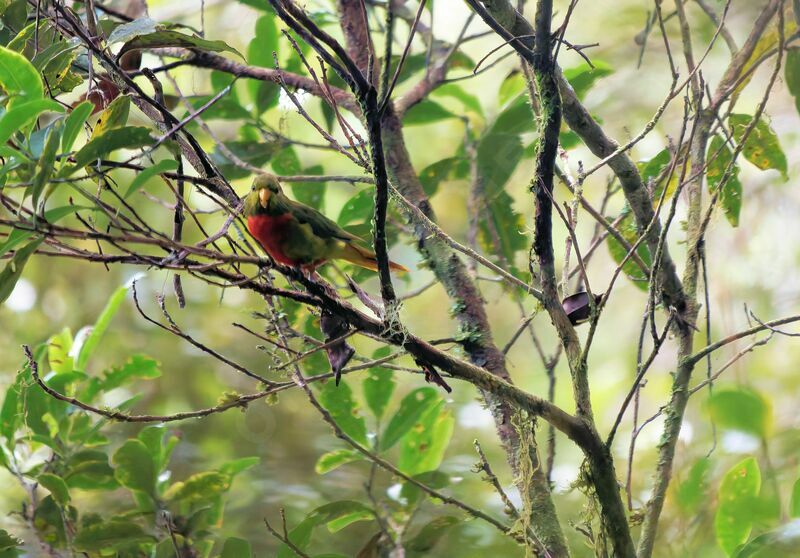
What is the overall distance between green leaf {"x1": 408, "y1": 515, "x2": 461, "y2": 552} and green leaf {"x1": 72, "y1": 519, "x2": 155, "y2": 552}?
23.4 inches

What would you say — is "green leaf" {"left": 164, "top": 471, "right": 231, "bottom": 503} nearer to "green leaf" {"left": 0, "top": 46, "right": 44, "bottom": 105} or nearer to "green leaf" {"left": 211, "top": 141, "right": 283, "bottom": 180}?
"green leaf" {"left": 211, "top": 141, "right": 283, "bottom": 180}

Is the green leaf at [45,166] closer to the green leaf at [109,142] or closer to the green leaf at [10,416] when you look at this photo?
the green leaf at [109,142]

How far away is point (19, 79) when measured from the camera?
1.15 m

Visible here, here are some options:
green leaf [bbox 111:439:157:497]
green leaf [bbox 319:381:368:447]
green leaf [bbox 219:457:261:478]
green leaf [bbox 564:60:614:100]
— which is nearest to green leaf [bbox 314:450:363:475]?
green leaf [bbox 319:381:368:447]

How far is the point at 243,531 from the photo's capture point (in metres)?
2.33

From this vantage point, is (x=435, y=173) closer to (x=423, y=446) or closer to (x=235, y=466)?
(x=423, y=446)

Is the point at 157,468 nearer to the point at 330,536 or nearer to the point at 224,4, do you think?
the point at 330,536

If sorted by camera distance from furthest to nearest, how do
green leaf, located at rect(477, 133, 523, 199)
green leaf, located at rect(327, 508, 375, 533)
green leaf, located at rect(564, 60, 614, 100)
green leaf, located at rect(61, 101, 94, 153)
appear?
green leaf, located at rect(477, 133, 523, 199) < green leaf, located at rect(564, 60, 614, 100) < green leaf, located at rect(327, 508, 375, 533) < green leaf, located at rect(61, 101, 94, 153)

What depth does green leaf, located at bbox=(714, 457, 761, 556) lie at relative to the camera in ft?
4.96

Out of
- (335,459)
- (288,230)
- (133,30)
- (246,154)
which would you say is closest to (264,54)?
(246,154)

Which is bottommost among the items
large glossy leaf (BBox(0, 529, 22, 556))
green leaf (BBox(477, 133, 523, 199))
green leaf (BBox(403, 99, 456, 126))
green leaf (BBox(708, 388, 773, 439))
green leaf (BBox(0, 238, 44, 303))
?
large glossy leaf (BBox(0, 529, 22, 556))

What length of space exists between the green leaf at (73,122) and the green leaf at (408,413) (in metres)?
1.09

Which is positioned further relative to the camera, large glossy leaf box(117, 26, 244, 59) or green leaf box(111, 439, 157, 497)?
green leaf box(111, 439, 157, 497)

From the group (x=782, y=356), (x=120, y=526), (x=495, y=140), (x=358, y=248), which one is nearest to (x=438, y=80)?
(x=495, y=140)
